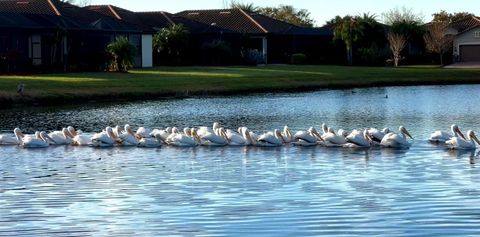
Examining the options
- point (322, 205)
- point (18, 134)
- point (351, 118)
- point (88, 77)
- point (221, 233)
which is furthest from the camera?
point (88, 77)

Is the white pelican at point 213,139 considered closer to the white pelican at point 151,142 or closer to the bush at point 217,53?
the white pelican at point 151,142

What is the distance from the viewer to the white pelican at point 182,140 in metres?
28.5

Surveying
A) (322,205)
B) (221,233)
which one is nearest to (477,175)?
(322,205)

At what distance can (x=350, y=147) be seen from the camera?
2775cm

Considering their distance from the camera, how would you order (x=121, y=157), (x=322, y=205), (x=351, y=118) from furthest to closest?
(x=351, y=118)
(x=121, y=157)
(x=322, y=205)

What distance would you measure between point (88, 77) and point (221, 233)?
137ft

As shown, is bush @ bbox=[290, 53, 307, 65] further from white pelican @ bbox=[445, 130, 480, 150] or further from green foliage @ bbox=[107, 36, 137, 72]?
white pelican @ bbox=[445, 130, 480, 150]

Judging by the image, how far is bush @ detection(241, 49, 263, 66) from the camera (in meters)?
81.0

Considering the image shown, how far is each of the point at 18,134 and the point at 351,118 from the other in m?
13.5

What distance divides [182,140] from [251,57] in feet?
175

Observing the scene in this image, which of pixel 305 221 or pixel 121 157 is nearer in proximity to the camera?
pixel 305 221

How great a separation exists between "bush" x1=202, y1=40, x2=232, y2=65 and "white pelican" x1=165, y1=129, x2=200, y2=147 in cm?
5158

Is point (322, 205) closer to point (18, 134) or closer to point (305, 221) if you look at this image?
point (305, 221)

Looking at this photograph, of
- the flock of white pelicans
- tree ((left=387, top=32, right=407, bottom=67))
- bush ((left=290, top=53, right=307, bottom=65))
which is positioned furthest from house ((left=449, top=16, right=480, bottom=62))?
the flock of white pelicans
